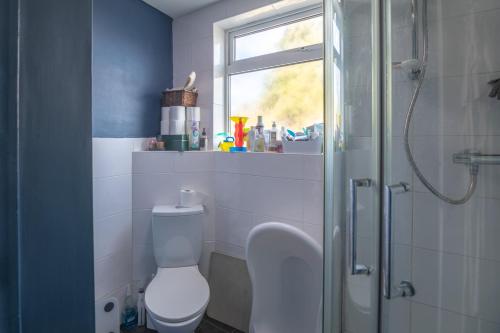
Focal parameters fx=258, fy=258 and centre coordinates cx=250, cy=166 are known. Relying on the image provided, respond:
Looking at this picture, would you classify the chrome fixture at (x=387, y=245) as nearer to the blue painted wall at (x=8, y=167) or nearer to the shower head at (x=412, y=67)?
the shower head at (x=412, y=67)

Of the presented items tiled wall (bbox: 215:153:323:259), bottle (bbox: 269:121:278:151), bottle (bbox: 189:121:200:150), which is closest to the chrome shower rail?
tiled wall (bbox: 215:153:323:259)

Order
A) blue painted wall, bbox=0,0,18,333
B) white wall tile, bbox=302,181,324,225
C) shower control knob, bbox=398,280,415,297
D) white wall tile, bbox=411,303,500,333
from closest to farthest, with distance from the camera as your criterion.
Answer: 1. blue painted wall, bbox=0,0,18,333
2. shower control knob, bbox=398,280,415,297
3. white wall tile, bbox=411,303,500,333
4. white wall tile, bbox=302,181,324,225

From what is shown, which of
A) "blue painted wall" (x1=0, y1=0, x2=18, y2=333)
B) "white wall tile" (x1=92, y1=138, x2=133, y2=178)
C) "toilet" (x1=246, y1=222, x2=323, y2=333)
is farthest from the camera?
"white wall tile" (x1=92, y1=138, x2=133, y2=178)

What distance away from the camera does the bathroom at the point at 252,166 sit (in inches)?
20.4

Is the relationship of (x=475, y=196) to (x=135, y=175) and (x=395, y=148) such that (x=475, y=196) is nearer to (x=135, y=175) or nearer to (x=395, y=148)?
(x=395, y=148)

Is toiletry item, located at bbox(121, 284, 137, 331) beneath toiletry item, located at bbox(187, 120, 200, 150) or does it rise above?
beneath

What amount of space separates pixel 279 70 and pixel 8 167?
1749 millimetres

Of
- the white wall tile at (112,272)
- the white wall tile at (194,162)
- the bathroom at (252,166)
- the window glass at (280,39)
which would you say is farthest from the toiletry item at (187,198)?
the window glass at (280,39)

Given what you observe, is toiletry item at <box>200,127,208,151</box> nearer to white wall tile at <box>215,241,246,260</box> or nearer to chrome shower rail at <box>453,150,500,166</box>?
white wall tile at <box>215,241,246,260</box>

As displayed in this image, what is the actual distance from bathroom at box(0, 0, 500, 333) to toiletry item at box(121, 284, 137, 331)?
0.02 m

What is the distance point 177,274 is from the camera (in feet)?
5.47

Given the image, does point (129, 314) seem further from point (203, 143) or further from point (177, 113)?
point (177, 113)

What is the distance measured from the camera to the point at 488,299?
3.20 feet

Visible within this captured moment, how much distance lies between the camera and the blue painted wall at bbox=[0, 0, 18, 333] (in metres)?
0.45
